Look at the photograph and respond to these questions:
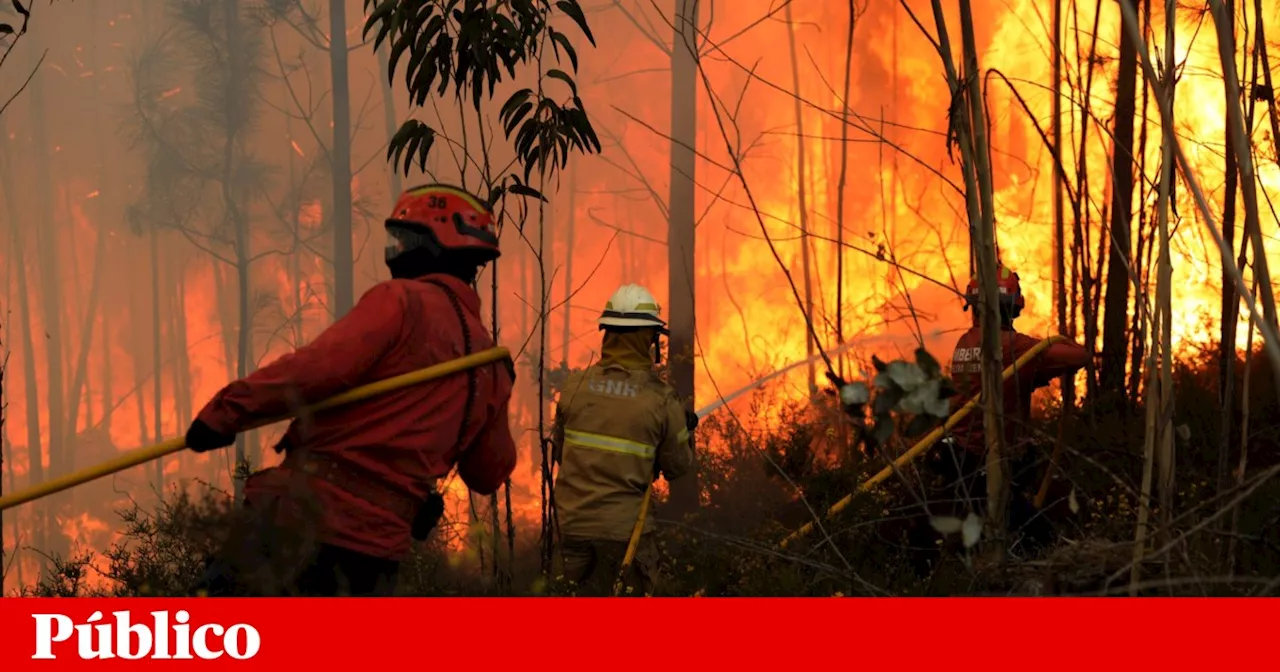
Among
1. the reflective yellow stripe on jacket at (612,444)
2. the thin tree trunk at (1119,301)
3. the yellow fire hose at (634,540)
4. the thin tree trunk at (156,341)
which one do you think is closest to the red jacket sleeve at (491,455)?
the reflective yellow stripe on jacket at (612,444)

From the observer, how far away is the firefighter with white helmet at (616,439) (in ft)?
18.5

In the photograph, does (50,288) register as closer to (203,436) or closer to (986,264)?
(203,436)

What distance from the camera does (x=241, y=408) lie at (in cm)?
Result: 351

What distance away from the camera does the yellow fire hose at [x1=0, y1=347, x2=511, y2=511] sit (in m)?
3.63

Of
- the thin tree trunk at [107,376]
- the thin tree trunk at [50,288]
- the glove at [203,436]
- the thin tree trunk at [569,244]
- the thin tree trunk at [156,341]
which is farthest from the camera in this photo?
the thin tree trunk at [107,376]

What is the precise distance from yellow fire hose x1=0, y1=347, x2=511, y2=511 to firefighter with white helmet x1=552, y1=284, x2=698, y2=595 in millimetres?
1655

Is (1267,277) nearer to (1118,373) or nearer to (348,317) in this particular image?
(348,317)

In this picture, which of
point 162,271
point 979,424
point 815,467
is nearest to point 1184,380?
point 815,467

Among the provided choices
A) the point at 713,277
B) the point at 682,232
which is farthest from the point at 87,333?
the point at 682,232

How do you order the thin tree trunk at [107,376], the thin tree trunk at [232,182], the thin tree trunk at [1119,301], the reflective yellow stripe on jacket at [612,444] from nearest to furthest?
the reflective yellow stripe on jacket at [612,444] < the thin tree trunk at [1119,301] < the thin tree trunk at [232,182] < the thin tree trunk at [107,376]

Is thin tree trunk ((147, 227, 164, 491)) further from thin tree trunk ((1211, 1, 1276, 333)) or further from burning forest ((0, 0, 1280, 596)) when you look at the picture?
thin tree trunk ((1211, 1, 1276, 333))

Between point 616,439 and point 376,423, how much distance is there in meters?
2.00

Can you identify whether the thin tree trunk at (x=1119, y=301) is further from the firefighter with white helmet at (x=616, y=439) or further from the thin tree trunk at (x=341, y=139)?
the thin tree trunk at (x=341, y=139)

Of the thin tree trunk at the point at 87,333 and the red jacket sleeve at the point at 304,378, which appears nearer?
the red jacket sleeve at the point at 304,378
